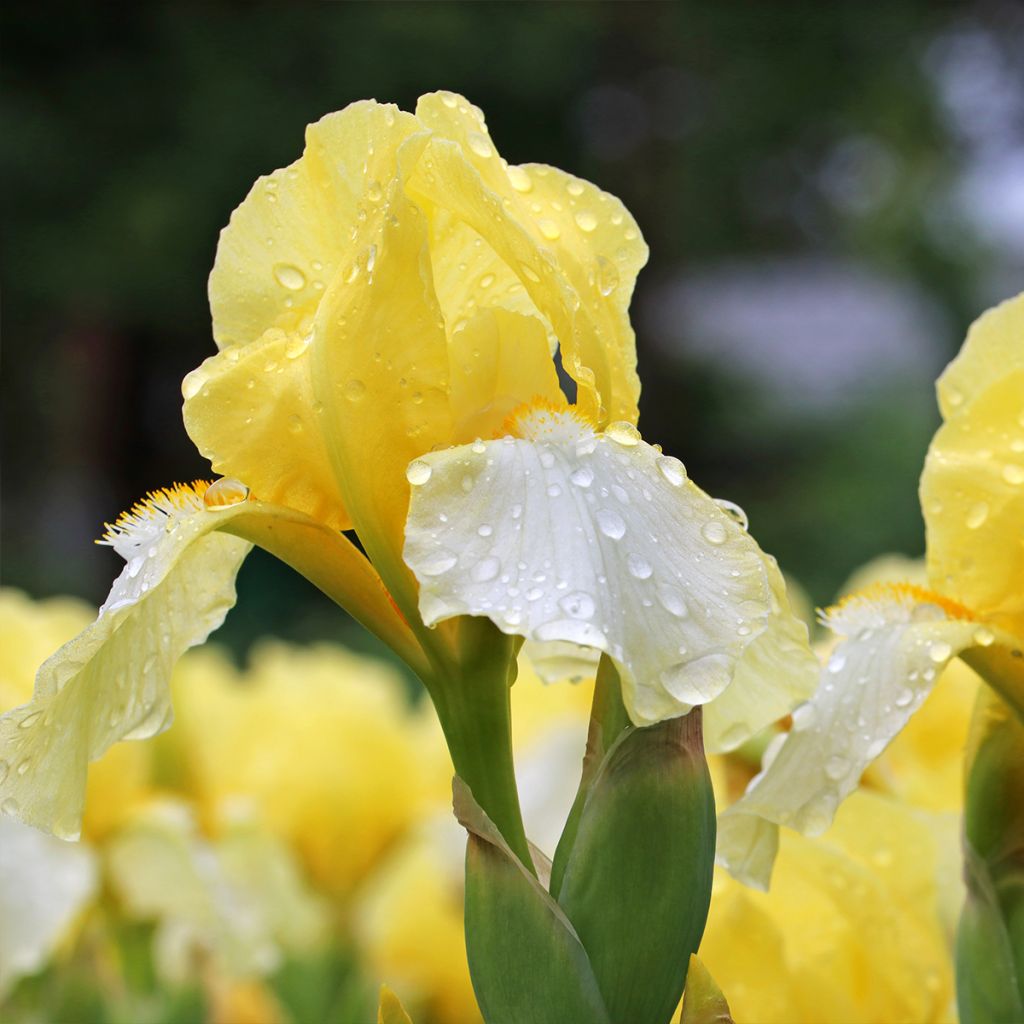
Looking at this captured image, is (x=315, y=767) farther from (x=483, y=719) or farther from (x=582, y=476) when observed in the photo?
(x=582, y=476)

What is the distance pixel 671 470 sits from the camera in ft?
2.16

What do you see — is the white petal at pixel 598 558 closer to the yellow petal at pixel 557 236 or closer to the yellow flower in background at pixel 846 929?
the yellow petal at pixel 557 236

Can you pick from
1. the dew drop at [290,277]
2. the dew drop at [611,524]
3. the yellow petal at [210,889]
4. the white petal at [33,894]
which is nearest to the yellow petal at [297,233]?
the dew drop at [290,277]

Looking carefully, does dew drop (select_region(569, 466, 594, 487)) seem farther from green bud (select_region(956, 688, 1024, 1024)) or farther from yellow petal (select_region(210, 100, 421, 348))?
green bud (select_region(956, 688, 1024, 1024))

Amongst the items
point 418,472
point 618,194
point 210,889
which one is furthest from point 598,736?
point 618,194

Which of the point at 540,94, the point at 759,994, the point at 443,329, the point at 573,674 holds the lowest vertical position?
the point at 540,94

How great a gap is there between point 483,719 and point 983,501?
346mm

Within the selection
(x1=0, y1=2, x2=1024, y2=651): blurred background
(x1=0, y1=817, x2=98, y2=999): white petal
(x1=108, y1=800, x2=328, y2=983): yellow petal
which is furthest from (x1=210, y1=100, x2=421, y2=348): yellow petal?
(x1=0, y1=2, x2=1024, y2=651): blurred background

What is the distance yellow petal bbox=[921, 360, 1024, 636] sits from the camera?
823mm

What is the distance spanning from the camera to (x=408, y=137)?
68 centimetres

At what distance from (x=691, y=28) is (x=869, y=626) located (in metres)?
10.0

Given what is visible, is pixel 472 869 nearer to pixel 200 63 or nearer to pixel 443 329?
pixel 443 329

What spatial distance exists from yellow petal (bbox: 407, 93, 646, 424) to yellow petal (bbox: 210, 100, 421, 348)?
0.04m

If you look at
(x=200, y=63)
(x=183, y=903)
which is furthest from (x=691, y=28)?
(x=183, y=903)
